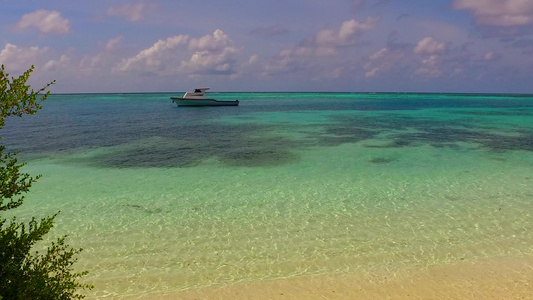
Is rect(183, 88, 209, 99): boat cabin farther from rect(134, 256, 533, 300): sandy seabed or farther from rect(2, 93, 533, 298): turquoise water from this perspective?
rect(134, 256, 533, 300): sandy seabed

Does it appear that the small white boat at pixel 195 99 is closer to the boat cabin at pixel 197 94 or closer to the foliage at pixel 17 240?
the boat cabin at pixel 197 94

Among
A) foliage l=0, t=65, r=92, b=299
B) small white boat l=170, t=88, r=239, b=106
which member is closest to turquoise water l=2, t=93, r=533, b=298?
foliage l=0, t=65, r=92, b=299

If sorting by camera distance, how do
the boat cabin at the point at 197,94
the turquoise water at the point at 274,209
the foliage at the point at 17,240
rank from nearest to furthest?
the foliage at the point at 17,240 → the turquoise water at the point at 274,209 → the boat cabin at the point at 197,94

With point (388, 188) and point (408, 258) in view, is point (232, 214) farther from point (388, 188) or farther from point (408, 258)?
point (388, 188)

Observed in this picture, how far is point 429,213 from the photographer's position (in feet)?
45.5

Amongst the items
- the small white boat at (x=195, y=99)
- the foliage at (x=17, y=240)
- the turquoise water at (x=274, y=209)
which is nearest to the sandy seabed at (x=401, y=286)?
the turquoise water at (x=274, y=209)

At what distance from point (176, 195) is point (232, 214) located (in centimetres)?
375

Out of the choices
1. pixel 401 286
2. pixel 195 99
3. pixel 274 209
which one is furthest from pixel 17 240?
pixel 195 99

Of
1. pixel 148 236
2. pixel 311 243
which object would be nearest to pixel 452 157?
pixel 311 243

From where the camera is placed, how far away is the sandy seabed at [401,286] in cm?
867

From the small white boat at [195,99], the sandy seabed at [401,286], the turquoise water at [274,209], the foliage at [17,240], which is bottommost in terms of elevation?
the sandy seabed at [401,286]

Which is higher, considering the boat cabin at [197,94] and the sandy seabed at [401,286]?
the boat cabin at [197,94]

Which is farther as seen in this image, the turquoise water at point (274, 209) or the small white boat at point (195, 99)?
the small white boat at point (195, 99)

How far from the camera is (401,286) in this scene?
905 centimetres
